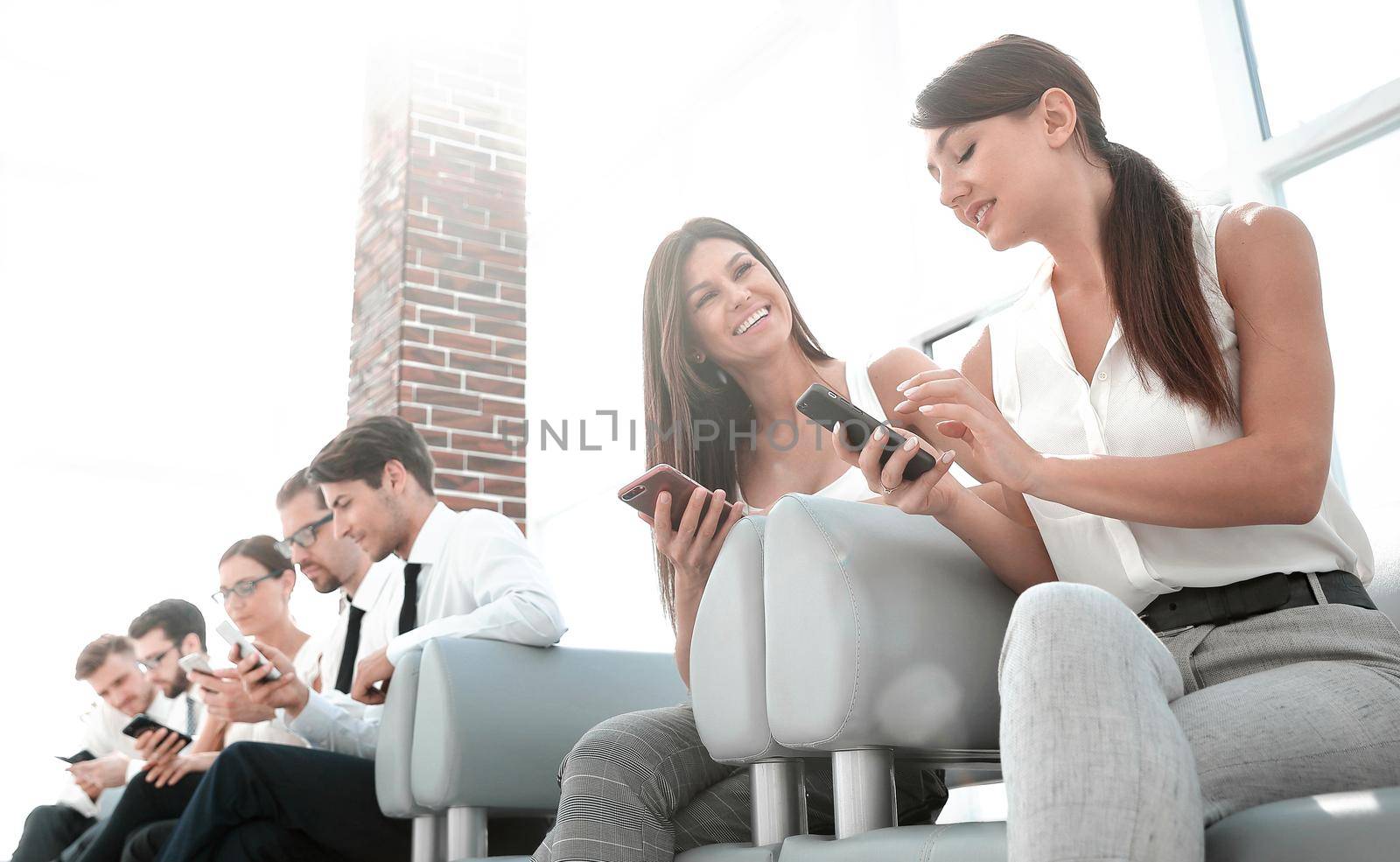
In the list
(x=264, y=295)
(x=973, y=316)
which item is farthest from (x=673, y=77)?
(x=264, y=295)

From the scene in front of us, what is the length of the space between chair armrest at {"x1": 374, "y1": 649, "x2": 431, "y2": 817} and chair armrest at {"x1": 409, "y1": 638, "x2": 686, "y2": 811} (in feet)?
0.14

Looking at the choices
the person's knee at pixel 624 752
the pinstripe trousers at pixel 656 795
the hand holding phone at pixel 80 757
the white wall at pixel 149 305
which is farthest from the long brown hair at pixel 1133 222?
the white wall at pixel 149 305

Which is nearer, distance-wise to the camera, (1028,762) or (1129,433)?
(1028,762)

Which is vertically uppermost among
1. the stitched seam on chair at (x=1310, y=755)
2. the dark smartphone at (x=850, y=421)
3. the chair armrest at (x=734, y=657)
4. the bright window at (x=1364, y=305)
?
the bright window at (x=1364, y=305)

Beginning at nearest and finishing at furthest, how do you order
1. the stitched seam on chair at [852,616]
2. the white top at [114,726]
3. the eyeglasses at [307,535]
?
the stitched seam on chair at [852,616] → the eyeglasses at [307,535] → the white top at [114,726]

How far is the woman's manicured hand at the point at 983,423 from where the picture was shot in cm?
125

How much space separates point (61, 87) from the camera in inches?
267

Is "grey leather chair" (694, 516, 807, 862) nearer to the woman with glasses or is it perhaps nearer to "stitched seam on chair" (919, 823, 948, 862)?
"stitched seam on chair" (919, 823, 948, 862)

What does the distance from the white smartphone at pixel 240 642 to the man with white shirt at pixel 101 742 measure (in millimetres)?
1508

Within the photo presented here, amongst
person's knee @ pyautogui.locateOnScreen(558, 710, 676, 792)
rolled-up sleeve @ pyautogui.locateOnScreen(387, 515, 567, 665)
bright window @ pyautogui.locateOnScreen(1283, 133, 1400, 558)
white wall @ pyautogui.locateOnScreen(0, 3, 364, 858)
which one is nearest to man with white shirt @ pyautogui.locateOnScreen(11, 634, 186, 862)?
rolled-up sleeve @ pyautogui.locateOnScreen(387, 515, 567, 665)

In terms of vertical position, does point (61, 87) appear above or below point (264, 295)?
above

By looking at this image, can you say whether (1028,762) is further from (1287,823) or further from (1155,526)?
(1155,526)

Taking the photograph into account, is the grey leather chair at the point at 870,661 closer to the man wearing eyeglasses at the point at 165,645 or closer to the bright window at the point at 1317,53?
the bright window at the point at 1317,53

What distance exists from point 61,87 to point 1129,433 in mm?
7243
